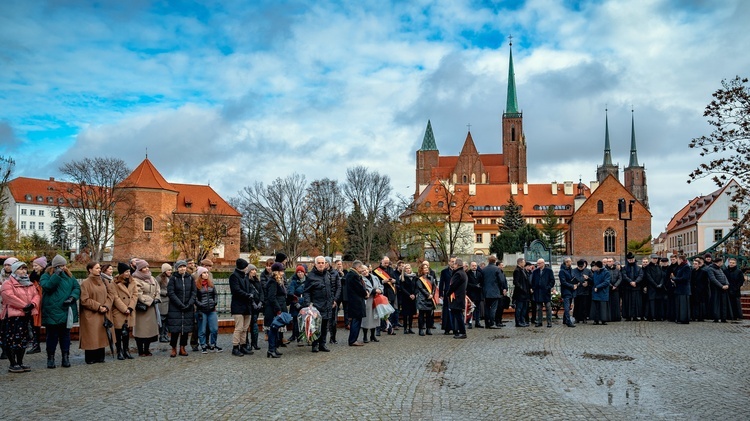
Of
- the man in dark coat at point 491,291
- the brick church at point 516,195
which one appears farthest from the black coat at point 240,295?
the brick church at point 516,195

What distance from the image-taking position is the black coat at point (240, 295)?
11.8m

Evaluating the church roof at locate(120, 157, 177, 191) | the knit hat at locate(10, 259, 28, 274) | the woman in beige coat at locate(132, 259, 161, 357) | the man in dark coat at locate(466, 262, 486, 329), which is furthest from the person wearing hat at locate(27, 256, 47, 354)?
the church roof at locate(120, 157, 177, 191)

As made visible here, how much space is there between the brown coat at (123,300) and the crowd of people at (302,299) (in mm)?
18

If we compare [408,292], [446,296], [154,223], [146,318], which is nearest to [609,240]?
[154,223]

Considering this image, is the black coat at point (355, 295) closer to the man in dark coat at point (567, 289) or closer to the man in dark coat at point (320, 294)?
the man in dark coat at point (320, 294)

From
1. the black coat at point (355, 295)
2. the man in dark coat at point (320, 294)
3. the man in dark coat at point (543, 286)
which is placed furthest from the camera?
the man in dark coat at point (543, 286)

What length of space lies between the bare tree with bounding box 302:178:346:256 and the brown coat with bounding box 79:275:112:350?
52981mm

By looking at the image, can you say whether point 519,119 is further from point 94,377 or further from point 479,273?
point 94,377

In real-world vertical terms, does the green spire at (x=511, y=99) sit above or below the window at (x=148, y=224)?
above

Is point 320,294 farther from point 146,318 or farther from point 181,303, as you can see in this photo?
point 146,318

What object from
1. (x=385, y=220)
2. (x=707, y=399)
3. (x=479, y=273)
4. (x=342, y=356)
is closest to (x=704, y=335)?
(x=479, y=273)

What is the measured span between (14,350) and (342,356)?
5255mm

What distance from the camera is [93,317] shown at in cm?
1094

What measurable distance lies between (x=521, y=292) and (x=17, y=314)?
1134 cm
